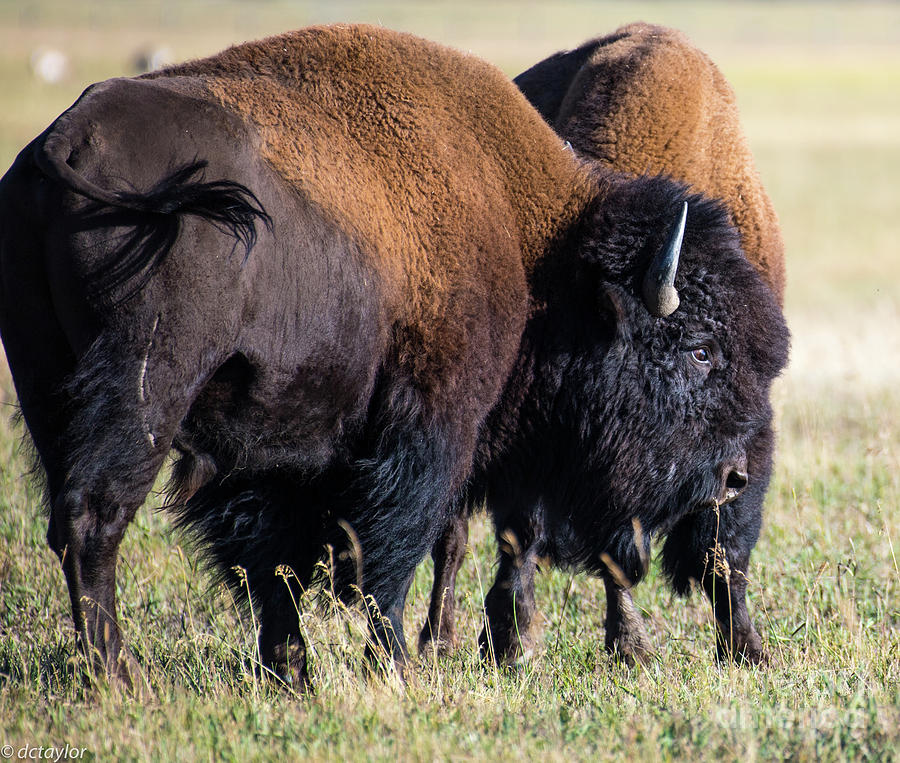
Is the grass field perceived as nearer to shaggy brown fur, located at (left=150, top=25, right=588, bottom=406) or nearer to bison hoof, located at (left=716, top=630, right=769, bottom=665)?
bison hoof, located at (left=716, top=630, right=769, bottom=665)

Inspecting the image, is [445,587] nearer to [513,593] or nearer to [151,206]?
[513,593]

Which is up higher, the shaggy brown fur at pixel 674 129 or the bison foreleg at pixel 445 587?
the shaggy brown fur at pixel 674 129

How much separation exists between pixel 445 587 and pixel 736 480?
1.32m

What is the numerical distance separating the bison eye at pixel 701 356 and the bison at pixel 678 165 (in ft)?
1.43

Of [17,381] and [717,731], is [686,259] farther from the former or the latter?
[17,381]

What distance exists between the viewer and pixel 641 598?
5.03 m

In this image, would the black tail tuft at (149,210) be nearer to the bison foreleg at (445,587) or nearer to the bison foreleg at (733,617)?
the bison foreleg at (445,587)

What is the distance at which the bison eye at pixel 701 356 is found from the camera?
407 cm

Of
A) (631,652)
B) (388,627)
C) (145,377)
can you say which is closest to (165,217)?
(145,377)

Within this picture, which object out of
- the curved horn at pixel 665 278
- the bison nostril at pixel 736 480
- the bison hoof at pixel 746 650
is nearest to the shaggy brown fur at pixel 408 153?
the curved horn at pixel 665 278

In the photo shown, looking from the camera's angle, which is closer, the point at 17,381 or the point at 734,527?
the point at 17,381

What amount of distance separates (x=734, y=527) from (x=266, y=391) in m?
2.16

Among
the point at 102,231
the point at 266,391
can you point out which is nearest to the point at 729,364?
the point at 266,391

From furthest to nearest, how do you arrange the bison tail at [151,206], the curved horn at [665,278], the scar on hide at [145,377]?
1. the curved horn at [665,278]
2. the scar on hide at [145,377]
3. the bison tail at [151,206]
